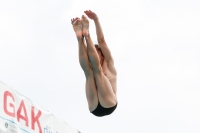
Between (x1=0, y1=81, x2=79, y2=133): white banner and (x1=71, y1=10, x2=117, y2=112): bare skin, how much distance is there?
2311mm

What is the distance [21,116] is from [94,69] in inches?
110

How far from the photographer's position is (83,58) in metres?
8.05

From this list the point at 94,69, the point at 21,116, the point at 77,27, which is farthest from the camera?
the point at 21,116

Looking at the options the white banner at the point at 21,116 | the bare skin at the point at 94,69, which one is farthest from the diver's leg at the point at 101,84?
the white banner at the point at 21,116

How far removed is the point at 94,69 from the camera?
821 centimetres

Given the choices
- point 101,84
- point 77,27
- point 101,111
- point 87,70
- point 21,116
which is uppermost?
point 77,27

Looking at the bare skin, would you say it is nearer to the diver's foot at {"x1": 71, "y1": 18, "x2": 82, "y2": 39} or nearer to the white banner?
the diver's foot at {"x1": 71, "y1": 18, "x2": 82, "y2": 39}

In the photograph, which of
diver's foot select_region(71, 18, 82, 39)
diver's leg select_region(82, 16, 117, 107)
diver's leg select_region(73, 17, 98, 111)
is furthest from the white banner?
diver's foot select_region(71, 18, 82, 39)

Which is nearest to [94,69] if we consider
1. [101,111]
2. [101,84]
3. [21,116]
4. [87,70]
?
[87,70]

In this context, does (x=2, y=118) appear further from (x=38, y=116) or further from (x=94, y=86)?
(x=94, y=86)

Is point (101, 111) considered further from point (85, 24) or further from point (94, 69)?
point (85, 24)

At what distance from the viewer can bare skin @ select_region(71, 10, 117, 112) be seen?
8.04m

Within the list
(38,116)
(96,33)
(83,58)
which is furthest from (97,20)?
(38,116)

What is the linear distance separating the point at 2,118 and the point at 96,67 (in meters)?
2.56
